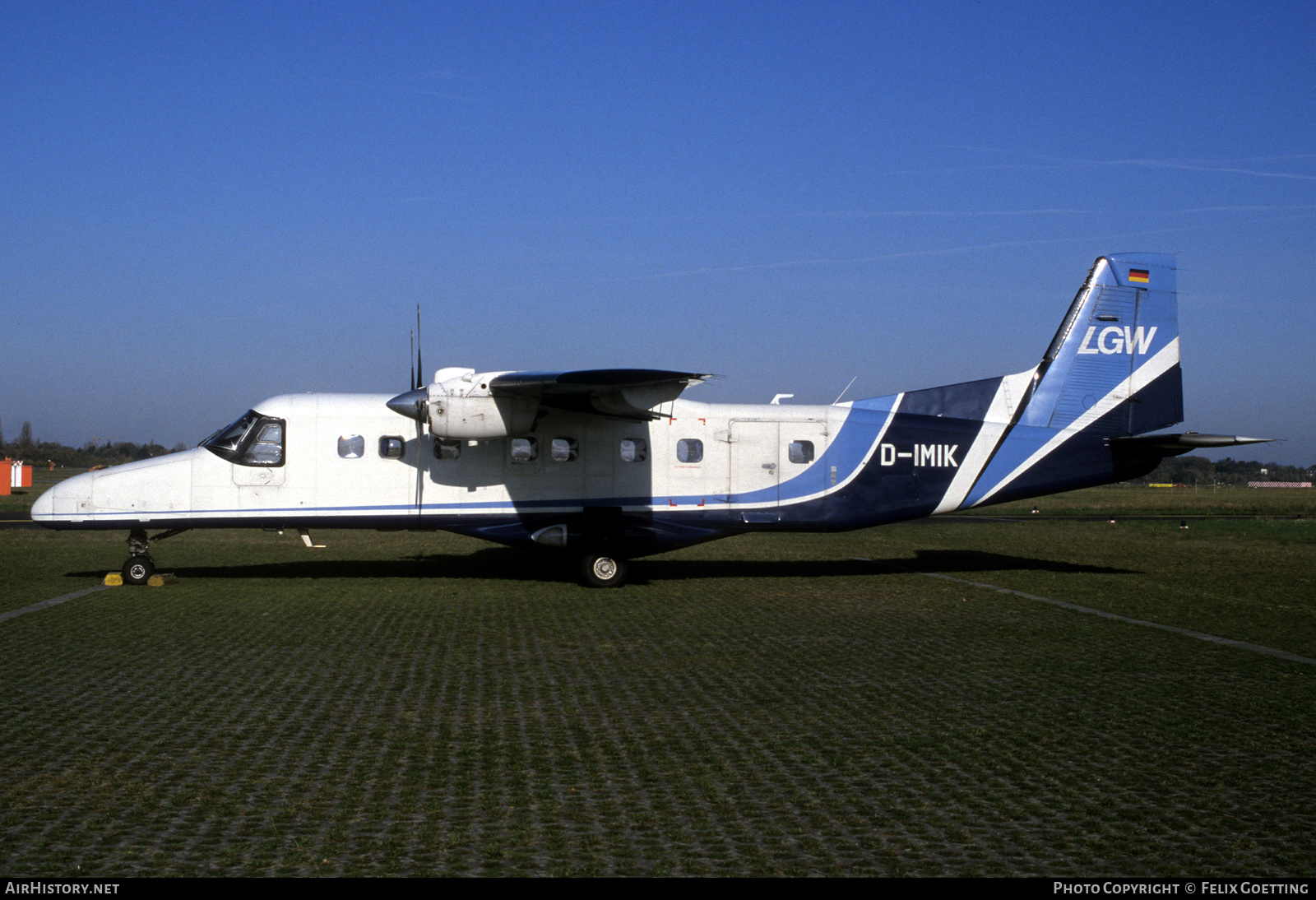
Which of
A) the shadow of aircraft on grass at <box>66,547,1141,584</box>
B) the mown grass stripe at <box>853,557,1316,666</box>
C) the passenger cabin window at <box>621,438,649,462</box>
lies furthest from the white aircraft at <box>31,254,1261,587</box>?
the mown grass stripe at <box>853,557,1316,666</box>

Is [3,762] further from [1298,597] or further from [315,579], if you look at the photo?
[1298,597]

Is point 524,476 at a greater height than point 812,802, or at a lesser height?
greater

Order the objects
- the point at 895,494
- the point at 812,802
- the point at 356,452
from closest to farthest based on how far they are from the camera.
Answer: the point at 812,802 < the point at 356,452 < the point at 895,494

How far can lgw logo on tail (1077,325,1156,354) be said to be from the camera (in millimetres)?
17062

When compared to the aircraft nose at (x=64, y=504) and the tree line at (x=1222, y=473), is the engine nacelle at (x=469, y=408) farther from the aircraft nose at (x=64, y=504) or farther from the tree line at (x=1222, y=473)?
the tree line at (x=1222, y=473)

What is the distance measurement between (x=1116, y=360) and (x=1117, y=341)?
339 mm

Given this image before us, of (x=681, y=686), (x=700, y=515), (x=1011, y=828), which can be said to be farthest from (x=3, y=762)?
(x=700, y=515)

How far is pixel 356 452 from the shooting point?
15.5 m

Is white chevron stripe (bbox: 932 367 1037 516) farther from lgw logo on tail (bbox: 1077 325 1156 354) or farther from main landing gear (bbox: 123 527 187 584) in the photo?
main landing gear (bbox: 123 527 187 584)

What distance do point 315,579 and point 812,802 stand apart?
41.2 ft

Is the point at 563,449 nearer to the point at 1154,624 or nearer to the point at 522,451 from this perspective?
the point at 522,451

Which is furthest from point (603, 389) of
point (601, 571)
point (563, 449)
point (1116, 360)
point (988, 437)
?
point (1116, 360)

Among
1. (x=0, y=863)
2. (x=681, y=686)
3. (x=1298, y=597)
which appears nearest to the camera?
(x=0, y=863)

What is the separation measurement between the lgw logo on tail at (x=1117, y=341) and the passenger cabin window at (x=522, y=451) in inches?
382
